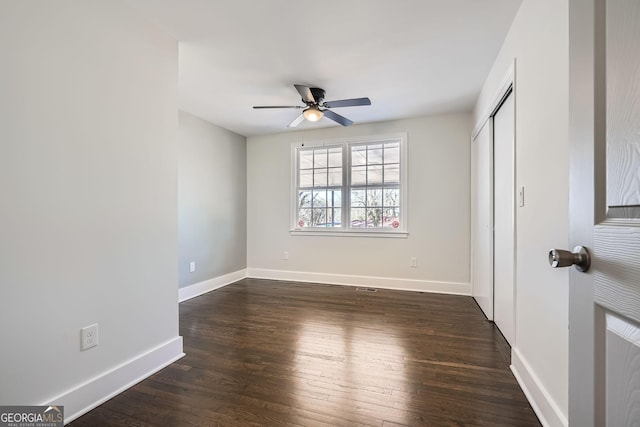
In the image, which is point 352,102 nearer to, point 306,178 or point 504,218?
point 504,218

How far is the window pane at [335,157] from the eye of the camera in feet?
14.4

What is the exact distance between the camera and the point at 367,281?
13.6ft

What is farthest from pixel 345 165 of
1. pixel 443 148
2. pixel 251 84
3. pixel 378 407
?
pixel 378 407

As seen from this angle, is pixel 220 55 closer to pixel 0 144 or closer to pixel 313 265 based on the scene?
pixel 0 144

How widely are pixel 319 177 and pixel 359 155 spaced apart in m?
0.70

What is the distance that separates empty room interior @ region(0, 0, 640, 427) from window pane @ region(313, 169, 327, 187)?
1264 millimetres

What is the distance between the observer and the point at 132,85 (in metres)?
1.81

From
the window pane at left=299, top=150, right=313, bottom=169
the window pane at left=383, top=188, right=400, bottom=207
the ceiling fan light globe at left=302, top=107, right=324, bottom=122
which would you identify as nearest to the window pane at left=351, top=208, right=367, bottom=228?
the window pane at left=383, top=188, right=400, bottom=207

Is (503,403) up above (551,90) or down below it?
below

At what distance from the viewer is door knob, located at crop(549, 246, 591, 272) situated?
645 millimetres

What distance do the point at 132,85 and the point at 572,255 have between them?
7.50ft

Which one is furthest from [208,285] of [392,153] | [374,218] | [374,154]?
[392,153]

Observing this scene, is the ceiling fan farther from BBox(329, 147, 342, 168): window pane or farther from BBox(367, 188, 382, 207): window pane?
BBox(367, 188, 382, 207): window pane

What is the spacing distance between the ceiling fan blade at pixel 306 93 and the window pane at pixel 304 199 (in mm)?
1878
